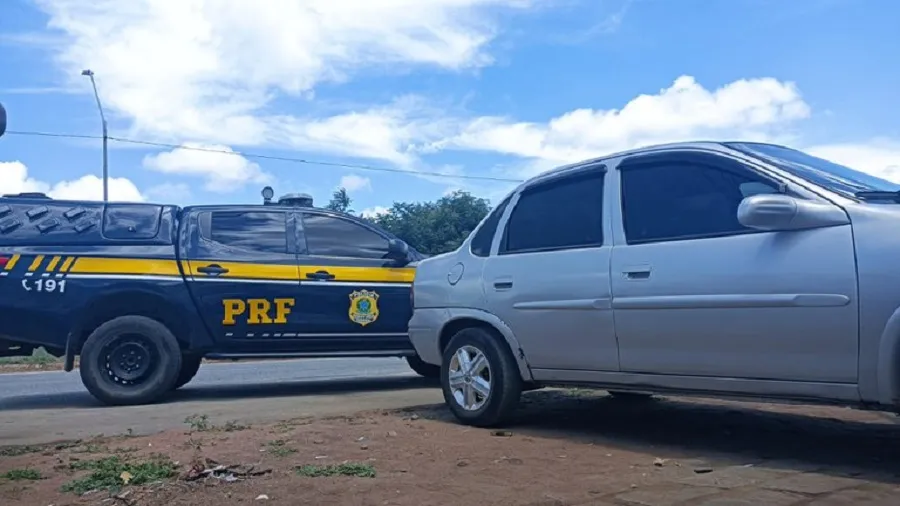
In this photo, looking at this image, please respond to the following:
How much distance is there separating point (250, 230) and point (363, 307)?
4.47 feet

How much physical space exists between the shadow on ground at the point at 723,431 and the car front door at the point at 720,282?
0.50 m

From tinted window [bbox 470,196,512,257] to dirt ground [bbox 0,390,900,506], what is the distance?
1.24 metres

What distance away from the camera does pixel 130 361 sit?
8797mm

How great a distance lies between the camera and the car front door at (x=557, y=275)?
5.90 m

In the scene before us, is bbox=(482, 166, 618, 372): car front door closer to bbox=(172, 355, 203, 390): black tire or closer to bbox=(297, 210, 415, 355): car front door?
bbox=(297, 210, 415, 355): car front door

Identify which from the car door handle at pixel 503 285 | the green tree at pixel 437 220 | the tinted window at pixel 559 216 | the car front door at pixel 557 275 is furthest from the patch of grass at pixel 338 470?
the green tree at pixel 437 220

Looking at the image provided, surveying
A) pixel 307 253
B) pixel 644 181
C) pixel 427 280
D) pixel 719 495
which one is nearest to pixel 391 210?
pixel 307 253

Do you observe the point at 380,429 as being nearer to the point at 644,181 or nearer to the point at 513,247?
the point at 513,247

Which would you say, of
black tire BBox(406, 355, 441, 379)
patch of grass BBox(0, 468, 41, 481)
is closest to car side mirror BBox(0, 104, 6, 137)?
patch of grass BBox(0, 468, 41, 481)

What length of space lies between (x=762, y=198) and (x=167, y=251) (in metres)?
5.99

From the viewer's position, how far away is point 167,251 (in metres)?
9.01

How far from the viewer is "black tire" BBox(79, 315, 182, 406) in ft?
28.3

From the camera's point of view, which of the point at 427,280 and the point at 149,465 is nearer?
the point at 149,465

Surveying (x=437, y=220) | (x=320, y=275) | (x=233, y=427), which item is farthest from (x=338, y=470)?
(x=437, y=220)
